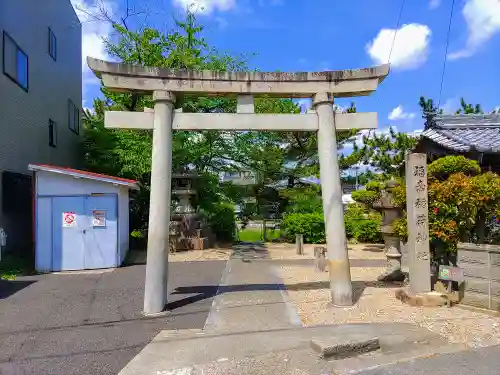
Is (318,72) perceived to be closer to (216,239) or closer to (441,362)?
(441,362)

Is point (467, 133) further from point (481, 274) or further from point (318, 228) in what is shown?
point (318, 228)

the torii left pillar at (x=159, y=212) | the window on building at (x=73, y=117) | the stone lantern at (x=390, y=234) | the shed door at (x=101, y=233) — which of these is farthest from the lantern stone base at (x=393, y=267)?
the window on building at (x=73, y=117)

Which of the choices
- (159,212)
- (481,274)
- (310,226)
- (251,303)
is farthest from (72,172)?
(310,226)

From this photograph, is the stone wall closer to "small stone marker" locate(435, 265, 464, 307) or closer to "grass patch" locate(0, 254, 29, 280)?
"small stone marker" locate(435, 265, 464, 307)

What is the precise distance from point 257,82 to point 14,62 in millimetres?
8966

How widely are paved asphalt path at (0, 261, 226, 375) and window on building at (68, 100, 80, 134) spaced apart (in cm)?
946

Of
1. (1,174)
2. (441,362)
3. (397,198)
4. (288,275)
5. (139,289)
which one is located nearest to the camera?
(441,362)

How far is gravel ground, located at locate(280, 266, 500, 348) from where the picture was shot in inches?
231

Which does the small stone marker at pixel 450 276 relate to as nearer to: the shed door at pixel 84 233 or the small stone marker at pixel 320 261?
the small stone marker at pixel 320 261

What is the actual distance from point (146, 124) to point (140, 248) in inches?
414

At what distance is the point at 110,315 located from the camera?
7180mm

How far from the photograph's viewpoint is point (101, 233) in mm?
12445

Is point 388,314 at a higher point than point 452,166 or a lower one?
lower

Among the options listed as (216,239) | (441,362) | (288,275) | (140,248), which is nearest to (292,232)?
(216,239)
